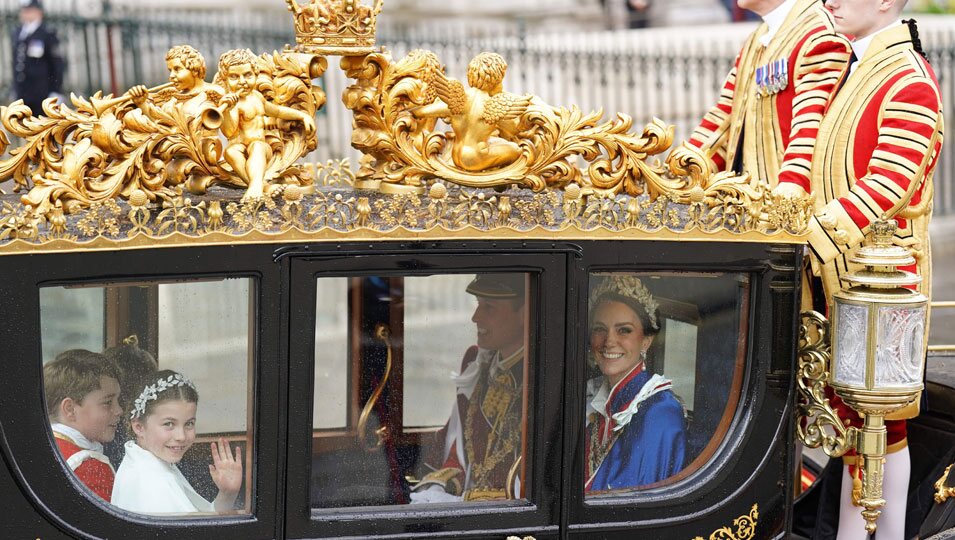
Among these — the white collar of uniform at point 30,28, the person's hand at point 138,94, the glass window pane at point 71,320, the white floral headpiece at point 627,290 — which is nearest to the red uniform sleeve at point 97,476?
the glass window pane at point 71,320

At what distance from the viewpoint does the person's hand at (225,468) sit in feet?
9.80

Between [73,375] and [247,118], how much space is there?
609 millimetres

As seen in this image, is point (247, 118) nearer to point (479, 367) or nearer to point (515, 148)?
point (515, 148)

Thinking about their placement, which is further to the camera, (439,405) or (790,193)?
(790,193)

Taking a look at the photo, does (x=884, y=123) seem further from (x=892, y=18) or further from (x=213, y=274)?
(x=213, y=274)

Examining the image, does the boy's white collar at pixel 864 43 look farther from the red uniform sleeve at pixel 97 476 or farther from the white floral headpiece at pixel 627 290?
the red uniform sleeve at pixel 97 476

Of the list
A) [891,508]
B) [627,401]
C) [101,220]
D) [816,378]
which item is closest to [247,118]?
[101,220]

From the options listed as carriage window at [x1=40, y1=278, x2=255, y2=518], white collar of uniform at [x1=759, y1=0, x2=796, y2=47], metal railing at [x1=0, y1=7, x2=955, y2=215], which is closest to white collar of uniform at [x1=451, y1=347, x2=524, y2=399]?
carriage window at [x1=40, y1=278, x2=255, y2=518]

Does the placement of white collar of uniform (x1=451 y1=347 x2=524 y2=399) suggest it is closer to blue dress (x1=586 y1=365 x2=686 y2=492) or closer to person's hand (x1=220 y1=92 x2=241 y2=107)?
blue dress (x1=586 y1=365 x2=686 y2=492)

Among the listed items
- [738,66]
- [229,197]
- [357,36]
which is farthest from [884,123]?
[229,197]

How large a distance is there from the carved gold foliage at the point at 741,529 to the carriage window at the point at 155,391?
105 cm

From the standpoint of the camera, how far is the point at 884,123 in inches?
142

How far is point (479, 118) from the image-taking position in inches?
123

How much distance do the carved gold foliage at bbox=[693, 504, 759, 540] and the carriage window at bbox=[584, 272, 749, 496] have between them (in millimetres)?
152
